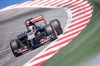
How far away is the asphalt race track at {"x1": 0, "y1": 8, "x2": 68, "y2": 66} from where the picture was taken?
11959 mm

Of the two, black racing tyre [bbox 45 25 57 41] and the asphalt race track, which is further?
black racing tyre [bbox 45 25 57 41]

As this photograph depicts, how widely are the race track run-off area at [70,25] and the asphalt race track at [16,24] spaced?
494 millimetres

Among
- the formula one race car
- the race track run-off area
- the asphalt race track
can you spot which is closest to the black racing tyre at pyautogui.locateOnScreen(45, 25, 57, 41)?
the formula one race car

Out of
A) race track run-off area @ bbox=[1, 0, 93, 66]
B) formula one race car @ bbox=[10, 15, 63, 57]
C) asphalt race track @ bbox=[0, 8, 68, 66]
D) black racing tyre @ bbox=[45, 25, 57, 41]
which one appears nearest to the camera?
race track run-off area @ bbox=[1, 0, 93, 66]

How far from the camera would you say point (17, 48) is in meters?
12.4

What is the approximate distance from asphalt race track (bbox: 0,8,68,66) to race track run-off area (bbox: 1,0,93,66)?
494 mm

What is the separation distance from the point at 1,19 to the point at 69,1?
5.99 meters

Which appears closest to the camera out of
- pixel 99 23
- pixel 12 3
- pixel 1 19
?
pixel 99 23

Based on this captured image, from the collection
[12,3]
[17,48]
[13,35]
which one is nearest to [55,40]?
[17,48]

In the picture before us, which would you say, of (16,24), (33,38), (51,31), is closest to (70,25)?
(51,31)

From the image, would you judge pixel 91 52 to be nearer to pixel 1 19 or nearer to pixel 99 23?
pixel 99 23

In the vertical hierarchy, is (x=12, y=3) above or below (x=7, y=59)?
above

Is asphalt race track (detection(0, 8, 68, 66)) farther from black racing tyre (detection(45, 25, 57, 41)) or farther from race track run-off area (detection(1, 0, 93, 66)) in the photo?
black racing tyre (detection(45, 25, 57, 41))

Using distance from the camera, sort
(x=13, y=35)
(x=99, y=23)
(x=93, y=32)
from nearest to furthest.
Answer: (x=93, y=32) → (x=99, y=23) → (x=13, y=35)
